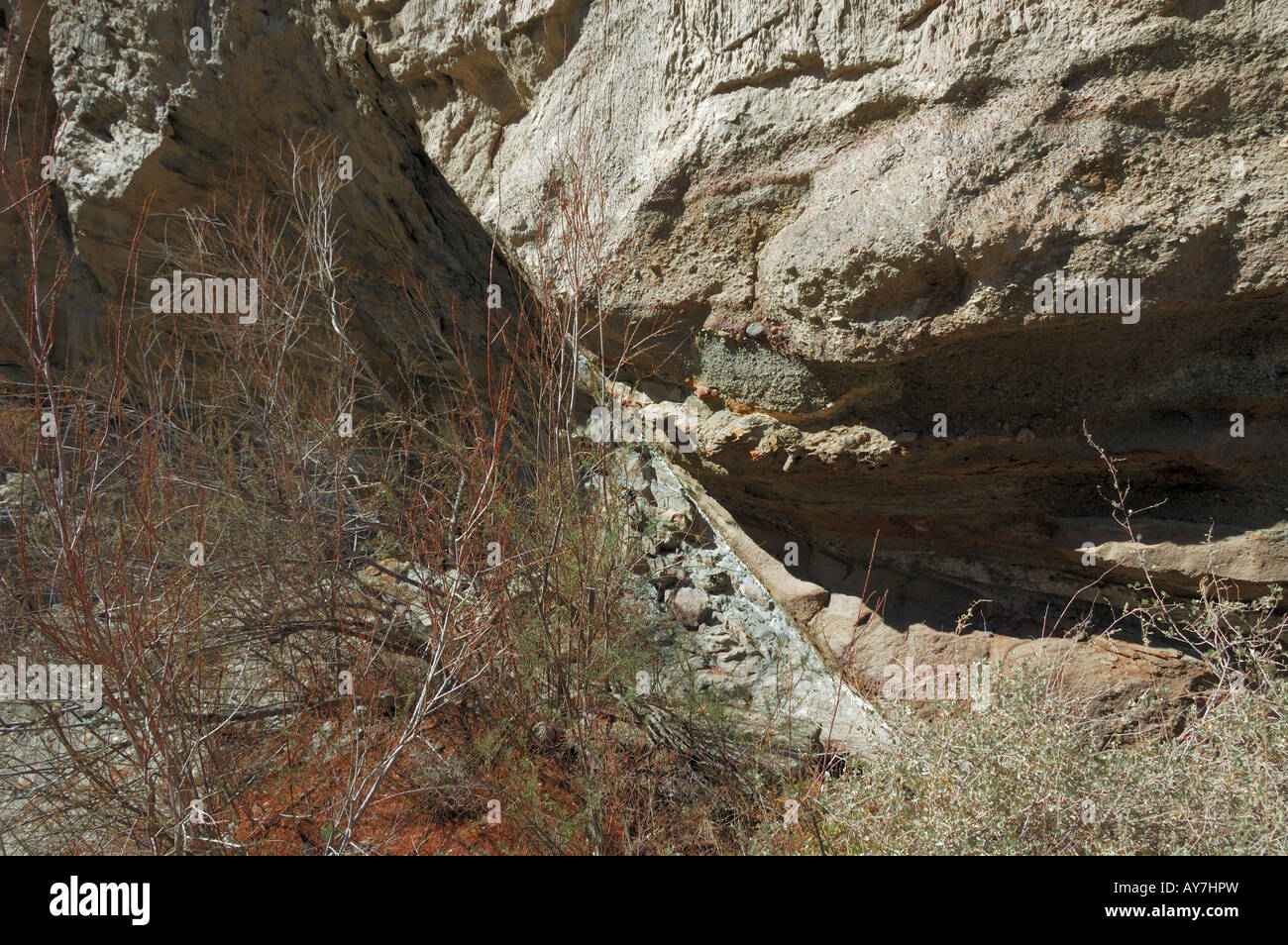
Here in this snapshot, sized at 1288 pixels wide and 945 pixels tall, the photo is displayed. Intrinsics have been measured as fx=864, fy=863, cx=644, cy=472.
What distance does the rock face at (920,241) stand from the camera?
235cm

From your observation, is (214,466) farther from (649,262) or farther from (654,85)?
(654,85)

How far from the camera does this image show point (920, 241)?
2.52 m

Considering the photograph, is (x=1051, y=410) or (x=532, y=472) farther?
(x=532, y=472)

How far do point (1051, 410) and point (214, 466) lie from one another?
374cm

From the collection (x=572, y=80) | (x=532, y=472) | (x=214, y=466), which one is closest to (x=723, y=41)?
(x=572, y=80)

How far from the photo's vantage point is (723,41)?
2803 mm

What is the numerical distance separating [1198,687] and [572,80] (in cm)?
316

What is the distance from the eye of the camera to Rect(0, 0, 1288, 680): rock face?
2350mm

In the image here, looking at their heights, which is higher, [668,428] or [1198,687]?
[668,428]

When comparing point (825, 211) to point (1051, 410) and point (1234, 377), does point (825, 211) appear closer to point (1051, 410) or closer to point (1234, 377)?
point (1051, 410)
